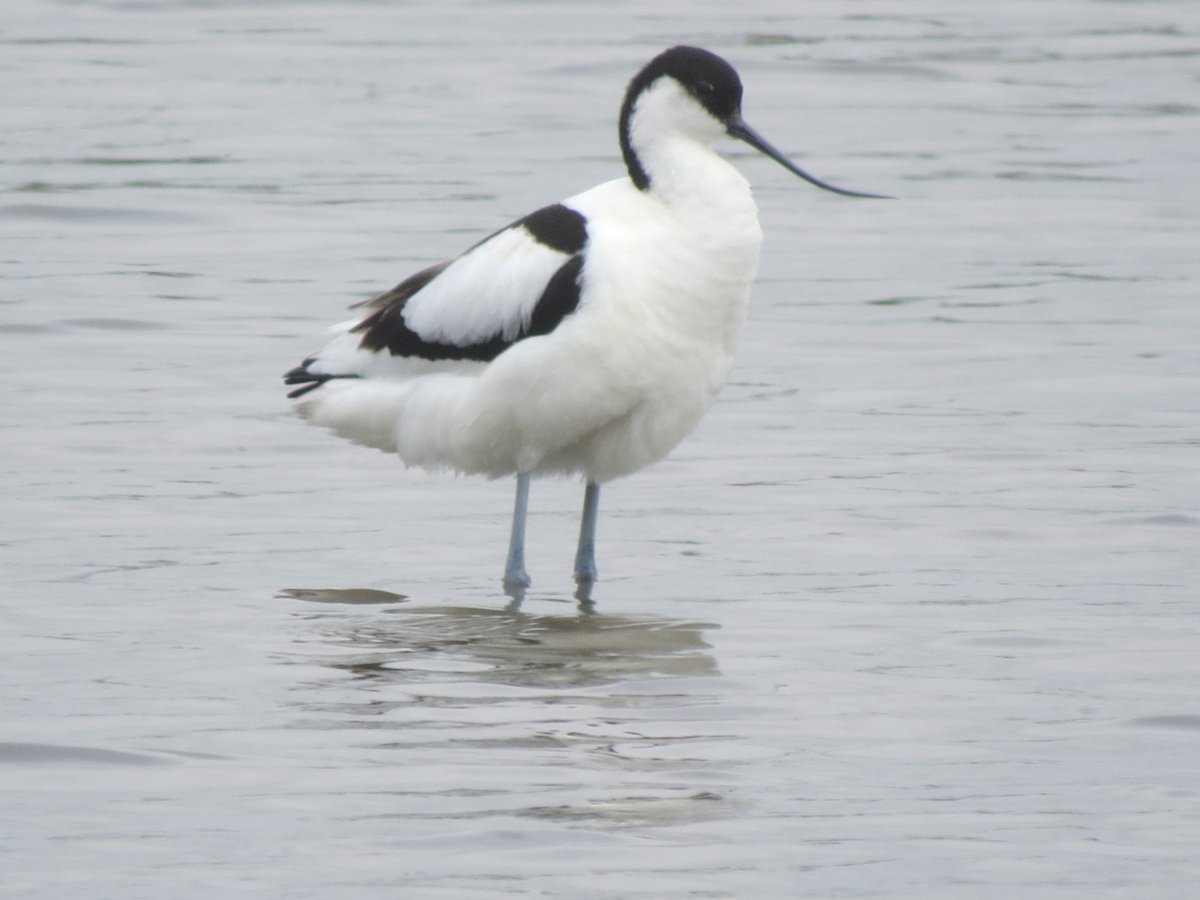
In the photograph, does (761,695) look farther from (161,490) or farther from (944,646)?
(161,490)

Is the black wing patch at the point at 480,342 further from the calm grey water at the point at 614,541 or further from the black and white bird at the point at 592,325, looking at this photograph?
the calm grey water at the point at 614,541

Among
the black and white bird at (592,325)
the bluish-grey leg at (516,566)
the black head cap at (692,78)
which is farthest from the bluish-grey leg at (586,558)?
the black head cap at (692,78)

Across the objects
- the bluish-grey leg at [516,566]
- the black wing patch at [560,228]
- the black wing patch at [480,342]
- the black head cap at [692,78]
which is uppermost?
the black head cap at [692,78]

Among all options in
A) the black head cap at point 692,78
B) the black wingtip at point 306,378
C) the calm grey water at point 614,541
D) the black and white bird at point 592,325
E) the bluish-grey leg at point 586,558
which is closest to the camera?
the calm grey water at point 614,541

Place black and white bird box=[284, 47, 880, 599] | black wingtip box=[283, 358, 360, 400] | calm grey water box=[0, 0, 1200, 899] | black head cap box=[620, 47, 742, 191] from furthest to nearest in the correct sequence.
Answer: black wingtip box=[283, 358, 360, 400], black head cap box=[620, 47, 742, 191], black and white bird box=[284, 47, 880, 599], calm grey water box=[0, 0, 1200, 899]

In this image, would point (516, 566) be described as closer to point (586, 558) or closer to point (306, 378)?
point (586, 558)

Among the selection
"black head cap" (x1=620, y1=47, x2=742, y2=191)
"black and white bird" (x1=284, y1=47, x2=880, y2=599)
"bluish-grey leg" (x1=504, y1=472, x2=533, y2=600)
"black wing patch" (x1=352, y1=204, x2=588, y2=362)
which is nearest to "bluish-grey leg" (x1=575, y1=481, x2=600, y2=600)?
"black and white bird" (x1=284, y1=47, x2=880, y2=599)

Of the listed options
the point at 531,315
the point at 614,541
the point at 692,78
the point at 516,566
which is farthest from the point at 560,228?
the point at 614,541

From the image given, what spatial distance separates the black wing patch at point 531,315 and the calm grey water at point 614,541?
72 cm

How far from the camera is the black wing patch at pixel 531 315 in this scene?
26.6 feet

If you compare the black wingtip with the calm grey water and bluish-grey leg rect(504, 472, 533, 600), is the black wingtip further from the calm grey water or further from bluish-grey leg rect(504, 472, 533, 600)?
bluish-grey leg rect(504, 472, 533, 600)

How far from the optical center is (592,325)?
802 cm

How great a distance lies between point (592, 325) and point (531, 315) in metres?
0.28

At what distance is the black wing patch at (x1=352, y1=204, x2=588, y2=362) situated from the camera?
8109mm
